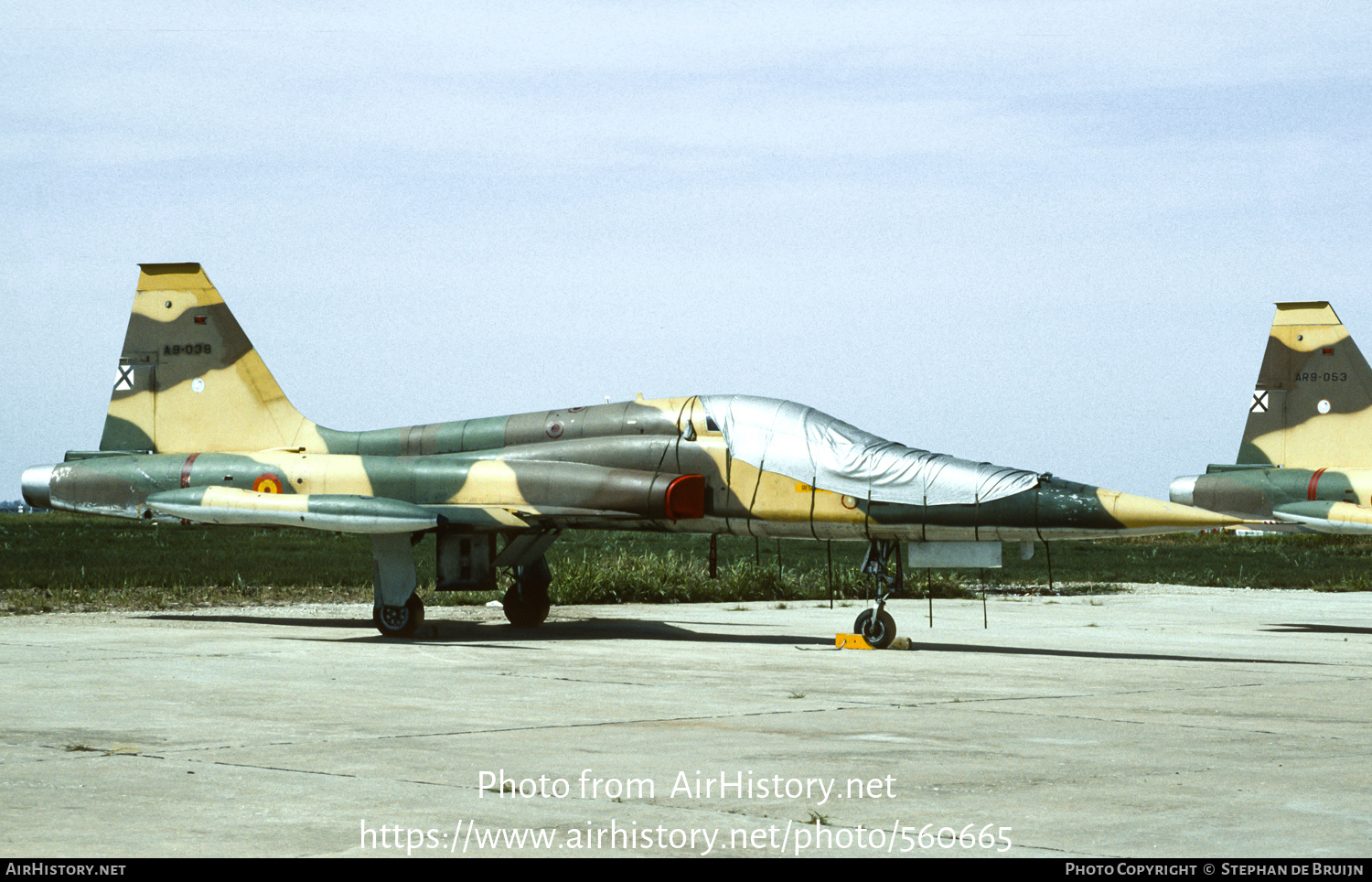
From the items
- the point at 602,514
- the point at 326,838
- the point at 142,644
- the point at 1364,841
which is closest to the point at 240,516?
the point at 142,644

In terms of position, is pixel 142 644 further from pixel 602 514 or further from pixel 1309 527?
pixel 1309 527

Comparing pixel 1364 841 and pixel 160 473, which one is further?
pixel 160 473

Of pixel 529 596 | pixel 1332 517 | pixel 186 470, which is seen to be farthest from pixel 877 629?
pixel 186 470

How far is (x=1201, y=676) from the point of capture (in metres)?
13.7

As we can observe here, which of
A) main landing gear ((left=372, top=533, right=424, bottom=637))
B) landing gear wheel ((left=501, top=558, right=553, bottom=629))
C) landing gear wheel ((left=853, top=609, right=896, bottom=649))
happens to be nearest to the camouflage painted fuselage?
main landing gear ((left=372, top=533, right=424, bottom=637))

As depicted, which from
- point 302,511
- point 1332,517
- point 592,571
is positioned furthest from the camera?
point 592,571

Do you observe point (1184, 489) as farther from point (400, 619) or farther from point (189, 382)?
point (189, 382)

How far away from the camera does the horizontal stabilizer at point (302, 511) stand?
1684cm

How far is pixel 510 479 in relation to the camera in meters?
17.9

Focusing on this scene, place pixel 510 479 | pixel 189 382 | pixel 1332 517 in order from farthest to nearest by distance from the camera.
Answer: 1. pixel 189 382
2. pixel 1332 517
3. pixel 510 479

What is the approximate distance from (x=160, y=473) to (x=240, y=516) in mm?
3116

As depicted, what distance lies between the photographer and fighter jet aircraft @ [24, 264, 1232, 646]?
1567 centimetres

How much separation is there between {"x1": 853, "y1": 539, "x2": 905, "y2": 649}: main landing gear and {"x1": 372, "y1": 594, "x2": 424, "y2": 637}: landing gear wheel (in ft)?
16.6

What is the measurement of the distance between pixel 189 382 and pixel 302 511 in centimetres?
458
